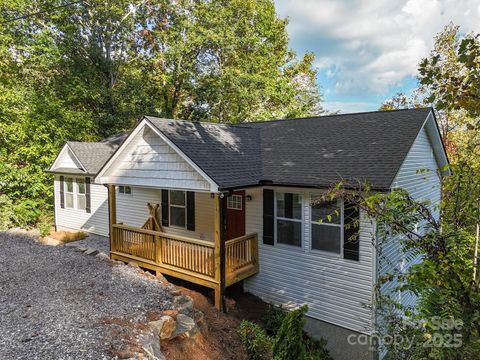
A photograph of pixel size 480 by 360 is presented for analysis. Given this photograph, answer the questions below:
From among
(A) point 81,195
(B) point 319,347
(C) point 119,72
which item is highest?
(C) point 119,72

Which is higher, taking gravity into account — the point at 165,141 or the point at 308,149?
the point at 165,141

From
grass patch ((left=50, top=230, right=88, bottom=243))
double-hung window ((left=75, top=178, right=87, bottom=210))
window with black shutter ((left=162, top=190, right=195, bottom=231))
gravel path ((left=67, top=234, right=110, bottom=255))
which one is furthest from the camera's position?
double-hung window ((left=75, top=178, right=87, bottom=210))

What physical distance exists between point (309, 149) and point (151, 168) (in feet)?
14.4

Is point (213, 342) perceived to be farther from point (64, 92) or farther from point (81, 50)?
point (81, 50)

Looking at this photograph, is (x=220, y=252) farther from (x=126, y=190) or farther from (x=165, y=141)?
(x=126, y=190)

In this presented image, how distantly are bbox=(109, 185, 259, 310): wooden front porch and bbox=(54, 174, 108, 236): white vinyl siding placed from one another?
3809 millimetres

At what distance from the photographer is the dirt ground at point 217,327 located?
5242mm

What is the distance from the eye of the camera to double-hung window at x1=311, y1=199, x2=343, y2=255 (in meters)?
6.95

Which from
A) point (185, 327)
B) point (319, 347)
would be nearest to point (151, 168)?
point (185, 327)

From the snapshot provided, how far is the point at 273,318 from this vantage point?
289 inches

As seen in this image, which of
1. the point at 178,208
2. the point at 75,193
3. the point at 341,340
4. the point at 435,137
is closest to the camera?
the point at 341,340

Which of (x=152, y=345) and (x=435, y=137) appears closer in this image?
(x=152, y=345)

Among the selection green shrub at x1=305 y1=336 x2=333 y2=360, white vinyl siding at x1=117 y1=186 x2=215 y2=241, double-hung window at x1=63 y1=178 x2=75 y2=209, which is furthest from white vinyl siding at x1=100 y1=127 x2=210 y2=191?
double-hung window at x1=63 y1=178 x2=75 y2=209

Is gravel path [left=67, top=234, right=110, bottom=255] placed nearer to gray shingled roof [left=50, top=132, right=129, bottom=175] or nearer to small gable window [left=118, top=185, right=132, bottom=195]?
small gable window [left=118, top=185, right=132, bottom=195]
